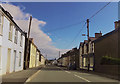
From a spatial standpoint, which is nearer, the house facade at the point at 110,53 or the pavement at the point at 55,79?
the pavement at the point at 55,79

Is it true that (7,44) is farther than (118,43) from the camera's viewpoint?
No

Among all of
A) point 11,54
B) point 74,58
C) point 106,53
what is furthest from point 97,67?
point 74,58

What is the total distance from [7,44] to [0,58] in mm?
2265

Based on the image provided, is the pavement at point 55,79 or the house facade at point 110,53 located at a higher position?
the house facade at point 110,53

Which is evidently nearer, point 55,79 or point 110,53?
point 55,79

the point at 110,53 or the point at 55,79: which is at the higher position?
the point at 110,53

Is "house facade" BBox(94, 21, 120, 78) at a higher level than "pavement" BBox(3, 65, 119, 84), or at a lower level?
higher

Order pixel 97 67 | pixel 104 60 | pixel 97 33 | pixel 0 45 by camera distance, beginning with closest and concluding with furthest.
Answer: pixel 0 45 → pixel 104 60 → pixel 97 67 → pixel 97 33

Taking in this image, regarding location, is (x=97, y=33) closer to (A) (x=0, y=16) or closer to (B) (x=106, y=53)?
(B) (x=106, y=53)

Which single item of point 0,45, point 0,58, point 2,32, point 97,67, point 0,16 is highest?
point 0,16

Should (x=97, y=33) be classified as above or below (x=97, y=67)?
above

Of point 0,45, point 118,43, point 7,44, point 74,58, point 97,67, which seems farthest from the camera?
point 74,58

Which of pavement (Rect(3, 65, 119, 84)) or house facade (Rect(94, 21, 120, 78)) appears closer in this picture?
pavement (Rect(3, 65, 119, 84))

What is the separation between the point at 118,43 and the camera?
2067 centimetres
